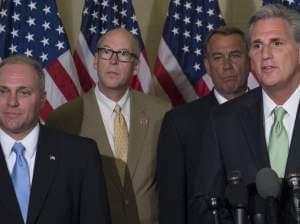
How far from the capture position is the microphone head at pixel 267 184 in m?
1.92

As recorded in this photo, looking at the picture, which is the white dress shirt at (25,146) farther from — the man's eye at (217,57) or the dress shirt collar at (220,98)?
the man's eye at (217,57)

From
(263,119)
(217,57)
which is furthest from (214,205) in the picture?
(217,57)

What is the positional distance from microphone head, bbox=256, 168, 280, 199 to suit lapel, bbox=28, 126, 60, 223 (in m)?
1.13

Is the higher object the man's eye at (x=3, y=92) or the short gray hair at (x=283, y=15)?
the short gray hair at (x=283, y=15)

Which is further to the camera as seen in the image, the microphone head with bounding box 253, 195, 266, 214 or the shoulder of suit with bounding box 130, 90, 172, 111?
the shoulder of suit with bounding box 130, 90, 172, 111

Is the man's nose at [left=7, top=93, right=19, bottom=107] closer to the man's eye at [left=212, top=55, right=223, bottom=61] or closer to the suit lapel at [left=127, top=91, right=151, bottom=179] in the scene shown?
the suit lapel at [left=127, top=91, right=151, bottom=179]

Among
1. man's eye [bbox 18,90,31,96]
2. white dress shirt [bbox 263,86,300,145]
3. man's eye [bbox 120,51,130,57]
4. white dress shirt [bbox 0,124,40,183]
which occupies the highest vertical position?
man's eye [bbox 120,51,130,57]

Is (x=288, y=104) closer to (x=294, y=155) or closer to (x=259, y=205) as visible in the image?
(x=294, y=155)

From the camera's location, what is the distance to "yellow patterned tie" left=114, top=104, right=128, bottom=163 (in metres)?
3.53

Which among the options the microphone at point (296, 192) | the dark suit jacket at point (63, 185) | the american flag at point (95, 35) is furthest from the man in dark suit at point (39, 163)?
the american flag at point (95, 35)

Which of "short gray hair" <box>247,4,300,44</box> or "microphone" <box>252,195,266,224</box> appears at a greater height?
"short gray hair" <box>247,4,300,44</box>

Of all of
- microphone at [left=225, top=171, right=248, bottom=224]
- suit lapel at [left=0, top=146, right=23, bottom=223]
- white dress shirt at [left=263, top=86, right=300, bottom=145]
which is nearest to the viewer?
microphone at [left=225, top=171, right=248, bottom=224]

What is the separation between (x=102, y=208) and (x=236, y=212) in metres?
1.14

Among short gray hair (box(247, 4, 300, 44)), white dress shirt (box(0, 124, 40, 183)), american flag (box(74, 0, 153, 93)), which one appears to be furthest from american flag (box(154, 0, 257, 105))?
short gray hair (box(247, 4, 300, 44))
